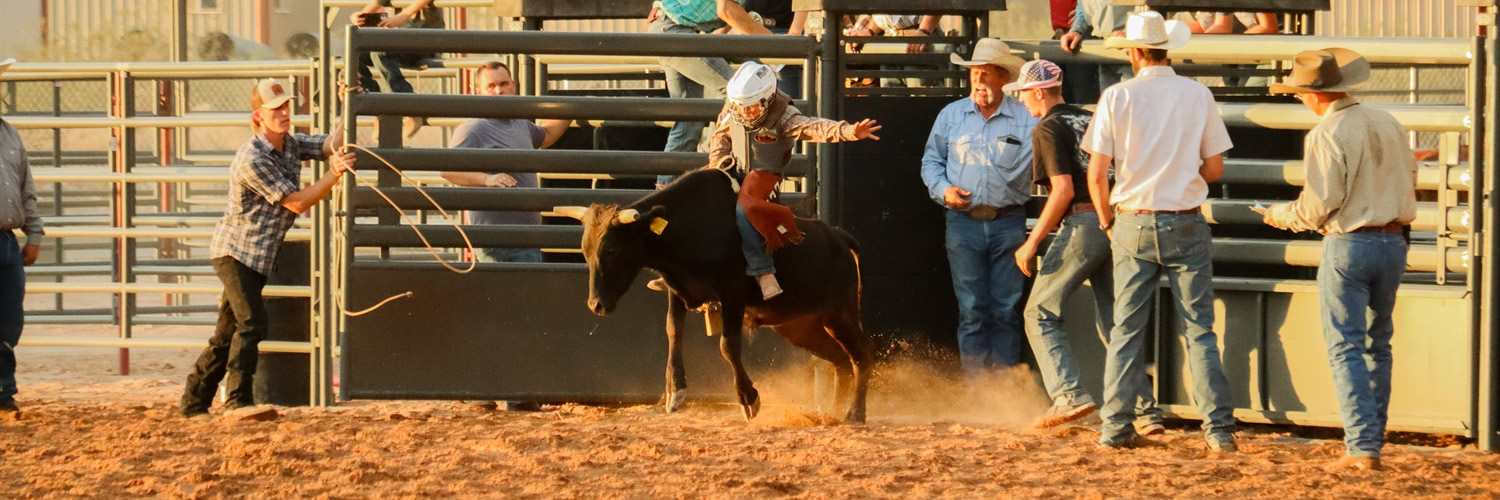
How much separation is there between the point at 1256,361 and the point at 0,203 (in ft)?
19.2

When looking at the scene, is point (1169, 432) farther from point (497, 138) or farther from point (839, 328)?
point (497, 138)

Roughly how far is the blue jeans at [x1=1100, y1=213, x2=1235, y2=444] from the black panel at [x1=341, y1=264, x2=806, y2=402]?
185 cm

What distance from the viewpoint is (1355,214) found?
6102 millimetres

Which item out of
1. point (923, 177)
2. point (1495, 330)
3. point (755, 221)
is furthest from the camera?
point (923, 177)

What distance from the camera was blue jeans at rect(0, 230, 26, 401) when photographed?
8125 millimetres

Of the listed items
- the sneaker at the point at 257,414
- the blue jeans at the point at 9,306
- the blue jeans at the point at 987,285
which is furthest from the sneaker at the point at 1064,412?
the blue jeans at the point at 9,306

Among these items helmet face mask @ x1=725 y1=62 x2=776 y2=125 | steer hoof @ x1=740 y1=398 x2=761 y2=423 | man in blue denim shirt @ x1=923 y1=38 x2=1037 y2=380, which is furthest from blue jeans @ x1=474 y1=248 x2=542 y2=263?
man in blue denim shirt @ x1=923 y1=38 x2=1037 y2=380

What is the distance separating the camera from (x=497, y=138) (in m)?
9.08

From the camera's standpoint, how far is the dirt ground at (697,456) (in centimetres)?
580

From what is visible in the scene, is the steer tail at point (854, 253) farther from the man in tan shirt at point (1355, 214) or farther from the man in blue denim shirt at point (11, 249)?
the man in blue denim shirt at point (11, 249)

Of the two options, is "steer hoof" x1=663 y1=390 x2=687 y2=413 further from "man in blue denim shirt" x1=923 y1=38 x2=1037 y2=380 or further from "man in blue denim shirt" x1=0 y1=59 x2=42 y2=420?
"man in blue denim shirt" x1=0 y1=59 x2=42 y2=420

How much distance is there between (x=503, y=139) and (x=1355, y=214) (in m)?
4.64

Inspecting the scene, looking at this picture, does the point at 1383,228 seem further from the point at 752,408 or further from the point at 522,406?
the point at 522,406

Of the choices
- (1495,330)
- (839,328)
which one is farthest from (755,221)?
(1495,330)
